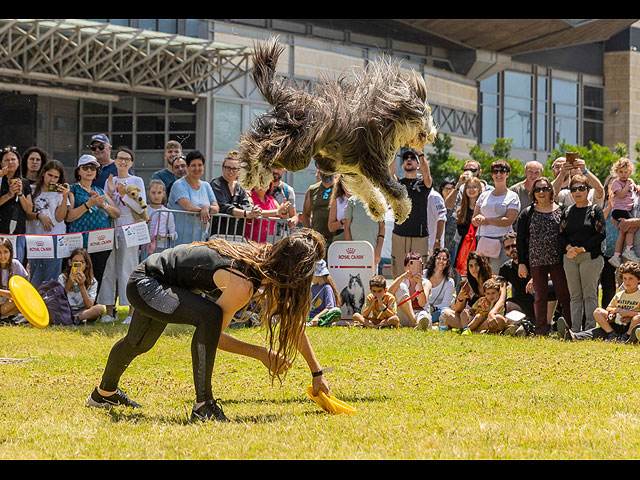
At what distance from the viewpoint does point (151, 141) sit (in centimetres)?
2959

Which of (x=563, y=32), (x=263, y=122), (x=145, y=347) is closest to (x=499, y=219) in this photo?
(x=263, y=122)

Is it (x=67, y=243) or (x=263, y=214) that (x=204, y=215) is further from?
(x=67, y=243)

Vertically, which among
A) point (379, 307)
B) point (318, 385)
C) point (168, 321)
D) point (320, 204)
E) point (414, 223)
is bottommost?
point (318, 385)

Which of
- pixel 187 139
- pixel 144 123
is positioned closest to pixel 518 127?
pixel 187 139

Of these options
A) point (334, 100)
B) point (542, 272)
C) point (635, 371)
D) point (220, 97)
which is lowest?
point (635, 371)

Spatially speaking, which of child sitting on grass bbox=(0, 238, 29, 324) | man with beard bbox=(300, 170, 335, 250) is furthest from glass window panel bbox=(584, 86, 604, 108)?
child sitting on grass bbox=(0, 238, 29, 324)

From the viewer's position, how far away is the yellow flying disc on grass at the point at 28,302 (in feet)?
20.0

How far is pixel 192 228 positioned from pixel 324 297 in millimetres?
1740

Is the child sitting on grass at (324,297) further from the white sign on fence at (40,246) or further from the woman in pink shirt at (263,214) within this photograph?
the white sign on fence at (40,246)

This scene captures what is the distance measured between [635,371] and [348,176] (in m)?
2.76

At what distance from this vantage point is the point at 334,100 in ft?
22.9

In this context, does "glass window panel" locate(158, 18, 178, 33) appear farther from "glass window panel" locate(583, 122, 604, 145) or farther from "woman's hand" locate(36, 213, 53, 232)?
"glass window panel" locate(583, 122, 604, 145)

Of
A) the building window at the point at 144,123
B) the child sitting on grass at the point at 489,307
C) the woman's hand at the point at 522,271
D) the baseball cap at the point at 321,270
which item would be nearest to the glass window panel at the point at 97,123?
the building window at the point at 144,123

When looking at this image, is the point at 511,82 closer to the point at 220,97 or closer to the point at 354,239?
the point at 220,97
